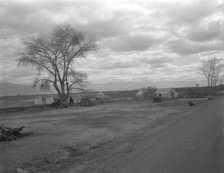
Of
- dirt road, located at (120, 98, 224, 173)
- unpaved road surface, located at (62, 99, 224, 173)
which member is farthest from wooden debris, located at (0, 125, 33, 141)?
dirt road, located at (120, 98, 224, 173)

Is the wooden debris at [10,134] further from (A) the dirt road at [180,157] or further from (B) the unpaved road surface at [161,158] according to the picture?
(A) the dirt road at [180,157]

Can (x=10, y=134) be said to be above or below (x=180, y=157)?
above

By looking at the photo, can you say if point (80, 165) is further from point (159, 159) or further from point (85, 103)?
point (85, 103)

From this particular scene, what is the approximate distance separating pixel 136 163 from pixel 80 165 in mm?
1761

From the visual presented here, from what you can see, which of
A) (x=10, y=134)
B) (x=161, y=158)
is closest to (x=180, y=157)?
(x=161, y=158)

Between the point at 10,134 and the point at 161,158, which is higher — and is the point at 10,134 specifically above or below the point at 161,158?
above

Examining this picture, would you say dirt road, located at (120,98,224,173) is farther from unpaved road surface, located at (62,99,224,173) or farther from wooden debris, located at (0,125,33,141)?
wooden debris, located at (0,125,33,141)

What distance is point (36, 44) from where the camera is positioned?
5638cm

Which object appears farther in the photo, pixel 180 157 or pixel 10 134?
pixel 10 134

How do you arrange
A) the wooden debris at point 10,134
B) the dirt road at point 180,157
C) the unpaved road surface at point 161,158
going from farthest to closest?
the wooden debris at point 10,134 → the unpaved road surface at point 161,158 → the dirt road at point 180,157

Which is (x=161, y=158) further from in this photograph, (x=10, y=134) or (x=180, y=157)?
(x=10, y=134)

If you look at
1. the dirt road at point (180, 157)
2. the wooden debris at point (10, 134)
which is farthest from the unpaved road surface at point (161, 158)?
the wooden debris at point (10, 134)

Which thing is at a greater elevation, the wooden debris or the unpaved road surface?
the wooden debris

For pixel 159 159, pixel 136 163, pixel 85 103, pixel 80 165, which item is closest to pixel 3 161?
pixel 80 165
